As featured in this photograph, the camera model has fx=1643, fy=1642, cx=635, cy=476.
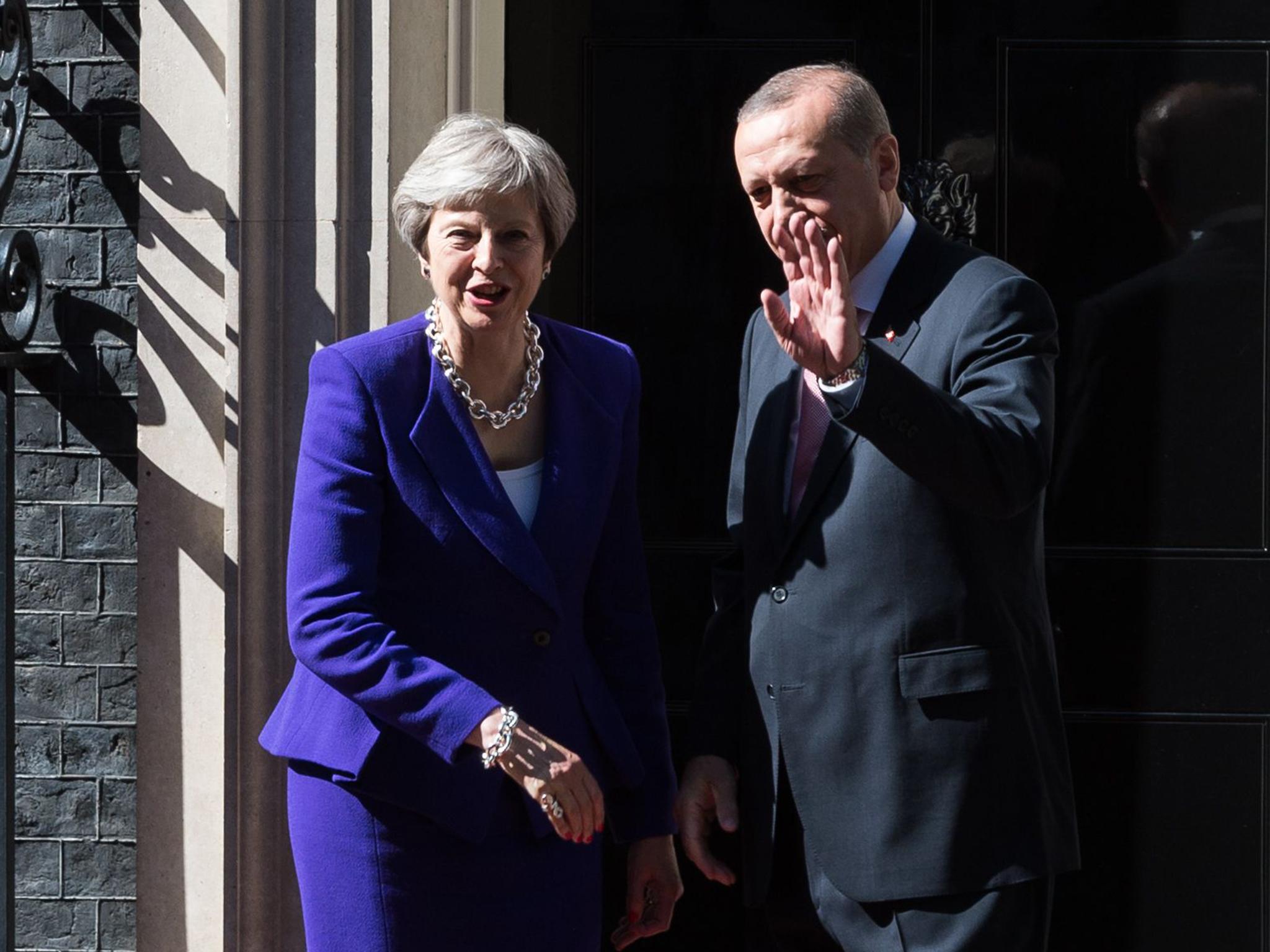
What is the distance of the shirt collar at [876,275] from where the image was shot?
243cm

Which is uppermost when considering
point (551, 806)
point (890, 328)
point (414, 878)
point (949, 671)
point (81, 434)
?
point (890, 328)

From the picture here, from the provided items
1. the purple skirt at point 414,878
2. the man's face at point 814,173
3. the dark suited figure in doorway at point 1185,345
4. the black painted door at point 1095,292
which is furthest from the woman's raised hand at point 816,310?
the dark suited figure in doorway at point 1185,345

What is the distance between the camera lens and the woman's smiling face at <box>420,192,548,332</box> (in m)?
2.46

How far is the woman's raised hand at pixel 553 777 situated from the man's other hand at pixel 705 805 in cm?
32

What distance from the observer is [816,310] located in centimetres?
214

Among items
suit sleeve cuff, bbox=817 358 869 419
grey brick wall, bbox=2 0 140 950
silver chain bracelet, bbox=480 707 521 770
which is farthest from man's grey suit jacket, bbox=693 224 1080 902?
grey brick wall, bbox=2 0 140 950

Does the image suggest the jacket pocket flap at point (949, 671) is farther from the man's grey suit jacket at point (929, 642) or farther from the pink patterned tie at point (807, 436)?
the pink patterned tie at point (807, 436)

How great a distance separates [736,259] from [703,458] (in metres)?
0.46

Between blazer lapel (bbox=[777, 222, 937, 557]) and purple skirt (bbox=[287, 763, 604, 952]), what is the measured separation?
66 cm

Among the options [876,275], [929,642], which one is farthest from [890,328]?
[929,642]

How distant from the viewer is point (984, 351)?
7.48ft

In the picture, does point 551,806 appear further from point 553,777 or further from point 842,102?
point 842,102

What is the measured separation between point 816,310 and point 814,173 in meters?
0.32

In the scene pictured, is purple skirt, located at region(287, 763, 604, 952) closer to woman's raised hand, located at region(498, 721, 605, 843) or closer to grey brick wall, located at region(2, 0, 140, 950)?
woman's raised hand, located at region(498, 721, 605, 843)
